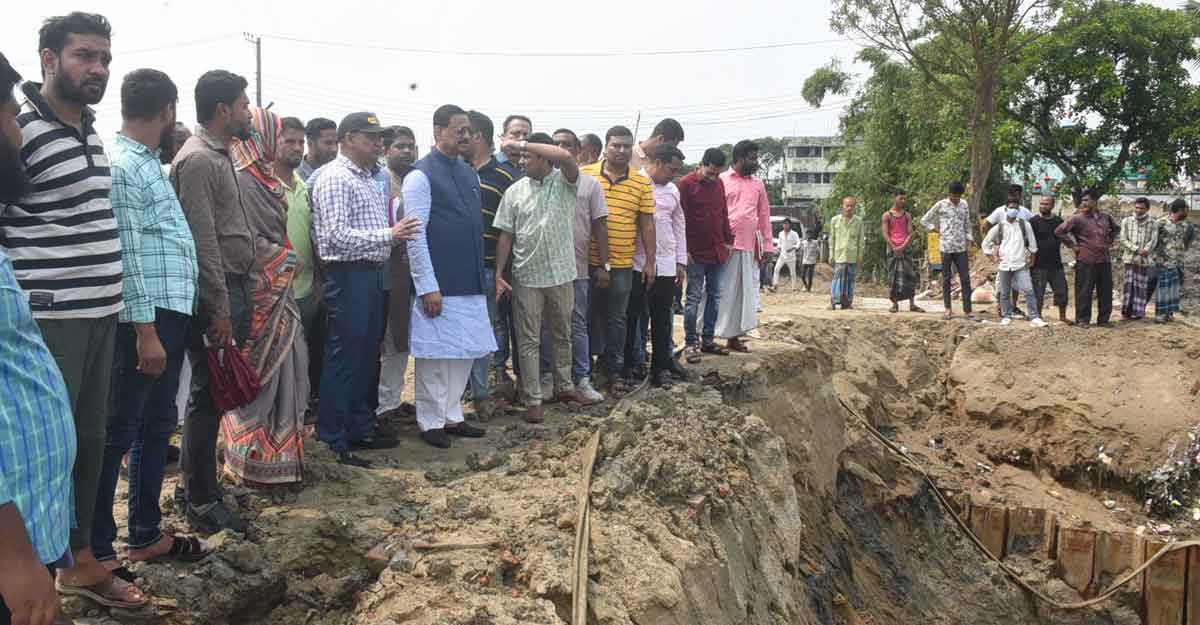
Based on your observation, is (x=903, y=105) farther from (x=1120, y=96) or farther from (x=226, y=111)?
(x=226, y=111)

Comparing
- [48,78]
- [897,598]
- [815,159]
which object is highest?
[815,159]

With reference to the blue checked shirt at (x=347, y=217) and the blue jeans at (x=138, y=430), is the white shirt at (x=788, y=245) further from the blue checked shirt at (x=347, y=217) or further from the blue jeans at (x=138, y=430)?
the blue jeans at (x=138, y=430)

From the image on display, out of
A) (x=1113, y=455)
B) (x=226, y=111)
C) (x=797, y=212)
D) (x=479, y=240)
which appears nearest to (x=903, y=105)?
(x=797, y=212)

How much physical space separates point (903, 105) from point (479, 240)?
17996 mm

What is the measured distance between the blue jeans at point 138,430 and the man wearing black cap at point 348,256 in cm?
112

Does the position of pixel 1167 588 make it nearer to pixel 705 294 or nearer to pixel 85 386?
pixel 705 294

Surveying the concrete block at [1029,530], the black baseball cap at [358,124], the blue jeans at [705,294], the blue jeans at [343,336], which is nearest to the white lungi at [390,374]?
the blue jeans at [343,336]

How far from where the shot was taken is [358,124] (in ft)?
14.9

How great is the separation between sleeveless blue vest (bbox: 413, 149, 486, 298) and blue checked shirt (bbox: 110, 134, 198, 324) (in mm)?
1852

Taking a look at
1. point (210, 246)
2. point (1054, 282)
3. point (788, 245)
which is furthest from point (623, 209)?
point (788, 245)

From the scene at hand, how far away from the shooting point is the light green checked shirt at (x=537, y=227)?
549 centimetres

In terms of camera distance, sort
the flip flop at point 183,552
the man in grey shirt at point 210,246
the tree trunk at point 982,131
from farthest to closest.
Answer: the tree trunk at point 982,131 → the man in grey shirt at point 210,246 → the flip flop at point 183,552

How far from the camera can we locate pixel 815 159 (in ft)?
209

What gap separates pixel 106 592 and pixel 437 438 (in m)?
2.25
